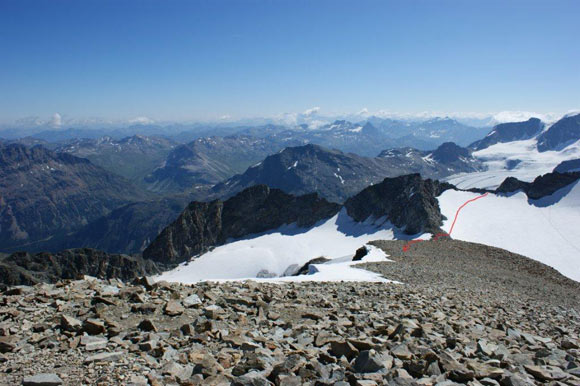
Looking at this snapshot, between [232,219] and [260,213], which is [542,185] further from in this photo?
[232,219]

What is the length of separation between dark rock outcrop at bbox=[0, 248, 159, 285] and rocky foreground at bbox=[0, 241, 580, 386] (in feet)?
286

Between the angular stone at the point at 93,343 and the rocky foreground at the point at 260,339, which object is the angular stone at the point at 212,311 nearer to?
the rocky foreground at the point at 260,339

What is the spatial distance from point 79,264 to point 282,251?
58511 mm

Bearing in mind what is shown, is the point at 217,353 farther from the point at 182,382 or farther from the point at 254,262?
the point at 254,262

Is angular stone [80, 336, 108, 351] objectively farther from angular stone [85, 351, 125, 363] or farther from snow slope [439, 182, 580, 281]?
snow slope [439, 182, 580, 281]

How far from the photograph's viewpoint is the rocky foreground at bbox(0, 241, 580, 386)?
679cm

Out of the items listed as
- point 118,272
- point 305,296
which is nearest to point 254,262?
point 118,272

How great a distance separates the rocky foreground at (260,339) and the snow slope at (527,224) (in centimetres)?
6500

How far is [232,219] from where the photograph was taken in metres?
133

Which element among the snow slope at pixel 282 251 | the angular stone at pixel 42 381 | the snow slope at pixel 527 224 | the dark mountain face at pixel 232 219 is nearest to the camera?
the angular stone at pixel 42 381

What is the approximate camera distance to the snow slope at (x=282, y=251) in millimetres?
84125

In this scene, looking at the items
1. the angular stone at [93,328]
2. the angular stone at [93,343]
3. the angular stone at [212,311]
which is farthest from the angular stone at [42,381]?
the angular stone at [212,311]

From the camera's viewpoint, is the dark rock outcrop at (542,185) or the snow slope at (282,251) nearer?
the snow slope at (282,251)

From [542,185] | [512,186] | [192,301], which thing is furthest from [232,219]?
[192,301]
